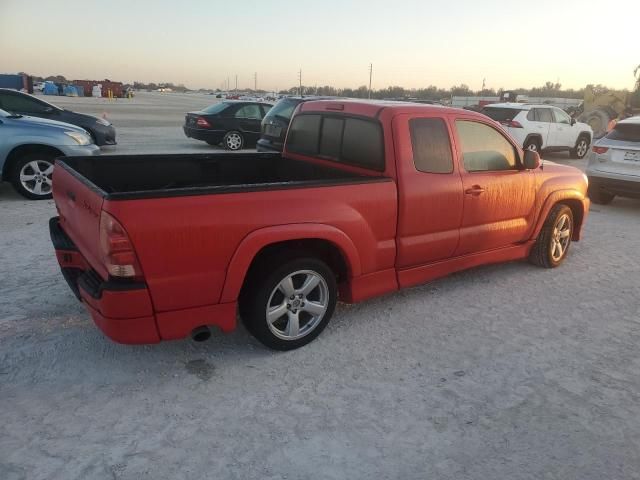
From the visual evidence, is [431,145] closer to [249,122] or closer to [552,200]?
[552,200]

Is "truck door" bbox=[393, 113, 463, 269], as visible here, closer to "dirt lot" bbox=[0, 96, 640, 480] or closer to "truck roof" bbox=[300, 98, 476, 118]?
"truck roof" bbox=[300, 98, 476, 118]

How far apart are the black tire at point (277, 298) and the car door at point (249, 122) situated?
38.9 feet

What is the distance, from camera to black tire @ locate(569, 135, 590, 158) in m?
16.3

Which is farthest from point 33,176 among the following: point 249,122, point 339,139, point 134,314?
point 249,122

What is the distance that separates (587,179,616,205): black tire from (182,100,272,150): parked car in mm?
9222

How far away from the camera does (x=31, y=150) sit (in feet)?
24.2

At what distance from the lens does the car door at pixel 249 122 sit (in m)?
14.7

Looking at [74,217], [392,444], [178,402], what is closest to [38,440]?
[178,402]

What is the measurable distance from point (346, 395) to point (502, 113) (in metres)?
13.4

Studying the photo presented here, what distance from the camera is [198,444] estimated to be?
260cm

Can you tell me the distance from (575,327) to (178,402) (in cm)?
320

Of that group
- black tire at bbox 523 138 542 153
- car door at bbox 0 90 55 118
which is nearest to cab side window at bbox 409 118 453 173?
car door at bbox 0 90 55 118

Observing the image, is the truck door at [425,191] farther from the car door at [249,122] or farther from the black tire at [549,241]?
the car door at [249,122]

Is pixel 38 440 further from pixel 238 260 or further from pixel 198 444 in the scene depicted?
pixel 238 260
